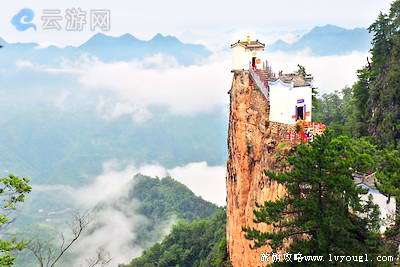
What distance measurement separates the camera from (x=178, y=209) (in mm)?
108875

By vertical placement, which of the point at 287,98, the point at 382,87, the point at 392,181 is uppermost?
the point at 382,87

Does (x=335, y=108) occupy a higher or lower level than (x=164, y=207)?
higher

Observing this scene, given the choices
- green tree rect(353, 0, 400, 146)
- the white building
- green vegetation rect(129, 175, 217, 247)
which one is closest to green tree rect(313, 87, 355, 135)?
green tree rect(353, 0, 400, 146)

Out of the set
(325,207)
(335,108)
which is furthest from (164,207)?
(325,207)

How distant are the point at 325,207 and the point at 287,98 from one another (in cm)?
978

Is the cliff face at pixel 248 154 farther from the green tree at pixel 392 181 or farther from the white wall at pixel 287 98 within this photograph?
the green tree at pixel 392 181

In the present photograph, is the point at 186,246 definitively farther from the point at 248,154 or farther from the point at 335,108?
the point at 248,154

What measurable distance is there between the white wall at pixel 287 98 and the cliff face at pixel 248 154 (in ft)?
1.65

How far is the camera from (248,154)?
27766mm

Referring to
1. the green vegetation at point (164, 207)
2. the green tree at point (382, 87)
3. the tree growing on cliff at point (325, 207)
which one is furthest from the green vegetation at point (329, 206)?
the green vegetation at point (164, 207)

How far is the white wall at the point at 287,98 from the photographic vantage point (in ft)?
82.3

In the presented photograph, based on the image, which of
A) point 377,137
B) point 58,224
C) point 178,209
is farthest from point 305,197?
point 58,224

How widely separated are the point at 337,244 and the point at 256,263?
1058cm

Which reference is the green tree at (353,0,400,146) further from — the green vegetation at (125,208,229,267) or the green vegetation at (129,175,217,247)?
the green vegetation at (129,175,217,247)
